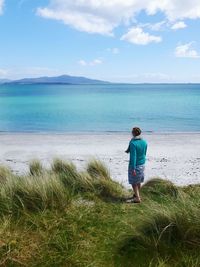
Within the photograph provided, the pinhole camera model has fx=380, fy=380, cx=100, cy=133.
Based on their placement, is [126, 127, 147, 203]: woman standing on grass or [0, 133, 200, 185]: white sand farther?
[0, 133, 200, 185]: white sand

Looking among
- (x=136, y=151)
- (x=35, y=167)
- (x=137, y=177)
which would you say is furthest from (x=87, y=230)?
(x=35, y=167)

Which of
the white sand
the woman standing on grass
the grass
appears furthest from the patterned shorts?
the white sand

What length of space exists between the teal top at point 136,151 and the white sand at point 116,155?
2071mm

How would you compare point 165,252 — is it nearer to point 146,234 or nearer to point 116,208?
point 146,234

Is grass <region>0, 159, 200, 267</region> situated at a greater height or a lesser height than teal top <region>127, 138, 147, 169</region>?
lesser

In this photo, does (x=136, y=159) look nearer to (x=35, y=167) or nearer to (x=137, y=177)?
(x=137, y=177)

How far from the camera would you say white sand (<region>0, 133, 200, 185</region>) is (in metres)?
10.9

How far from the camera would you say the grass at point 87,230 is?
4.46m

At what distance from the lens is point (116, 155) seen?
1448cm

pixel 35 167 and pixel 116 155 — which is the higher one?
pixel 35 167

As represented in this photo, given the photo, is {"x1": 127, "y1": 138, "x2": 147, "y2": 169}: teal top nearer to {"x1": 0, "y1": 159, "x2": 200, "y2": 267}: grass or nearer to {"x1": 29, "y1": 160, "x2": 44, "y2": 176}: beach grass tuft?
{"x1": 0, "y1": 159, "x2": 200, "y2": 267}: grass

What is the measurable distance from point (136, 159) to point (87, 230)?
7.80 ft

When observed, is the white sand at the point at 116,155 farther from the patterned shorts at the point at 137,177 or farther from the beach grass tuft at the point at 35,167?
the patterned shorts at the point at 137,177

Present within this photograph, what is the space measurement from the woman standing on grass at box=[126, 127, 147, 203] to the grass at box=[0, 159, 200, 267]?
1.94ft
